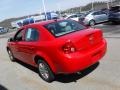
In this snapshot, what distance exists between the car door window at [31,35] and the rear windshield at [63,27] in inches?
16.7

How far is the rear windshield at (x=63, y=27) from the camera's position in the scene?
286 inches

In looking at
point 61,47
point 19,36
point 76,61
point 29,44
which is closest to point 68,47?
point 61,47

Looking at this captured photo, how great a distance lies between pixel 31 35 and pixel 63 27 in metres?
1.13

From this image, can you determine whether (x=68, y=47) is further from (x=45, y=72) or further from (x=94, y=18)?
(x=94, y=18)

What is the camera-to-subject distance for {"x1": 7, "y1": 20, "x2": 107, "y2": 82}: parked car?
6461 millimetres

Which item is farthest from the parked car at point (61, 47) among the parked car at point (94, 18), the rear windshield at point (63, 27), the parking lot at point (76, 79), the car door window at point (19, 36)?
the parked car at point (94, 18)

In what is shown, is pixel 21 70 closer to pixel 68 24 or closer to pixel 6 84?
pixel 6 84

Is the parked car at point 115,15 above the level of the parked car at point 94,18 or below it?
above

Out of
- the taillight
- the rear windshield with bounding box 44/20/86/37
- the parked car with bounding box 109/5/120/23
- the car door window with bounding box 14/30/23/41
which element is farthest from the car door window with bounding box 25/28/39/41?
the parked car with bounding box 109/5/120/23

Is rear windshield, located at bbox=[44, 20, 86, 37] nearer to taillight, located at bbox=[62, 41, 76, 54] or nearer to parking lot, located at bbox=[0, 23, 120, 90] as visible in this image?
taillight, located at bbox=[62, 41, 76, 54]

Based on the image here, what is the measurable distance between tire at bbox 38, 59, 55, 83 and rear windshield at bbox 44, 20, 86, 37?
888 mm

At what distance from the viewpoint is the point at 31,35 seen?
8125 millimetres

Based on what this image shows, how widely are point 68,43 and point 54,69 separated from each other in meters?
0.84

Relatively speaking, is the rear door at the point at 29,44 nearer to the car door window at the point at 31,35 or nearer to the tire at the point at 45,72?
the car door window at the point at 31,35
